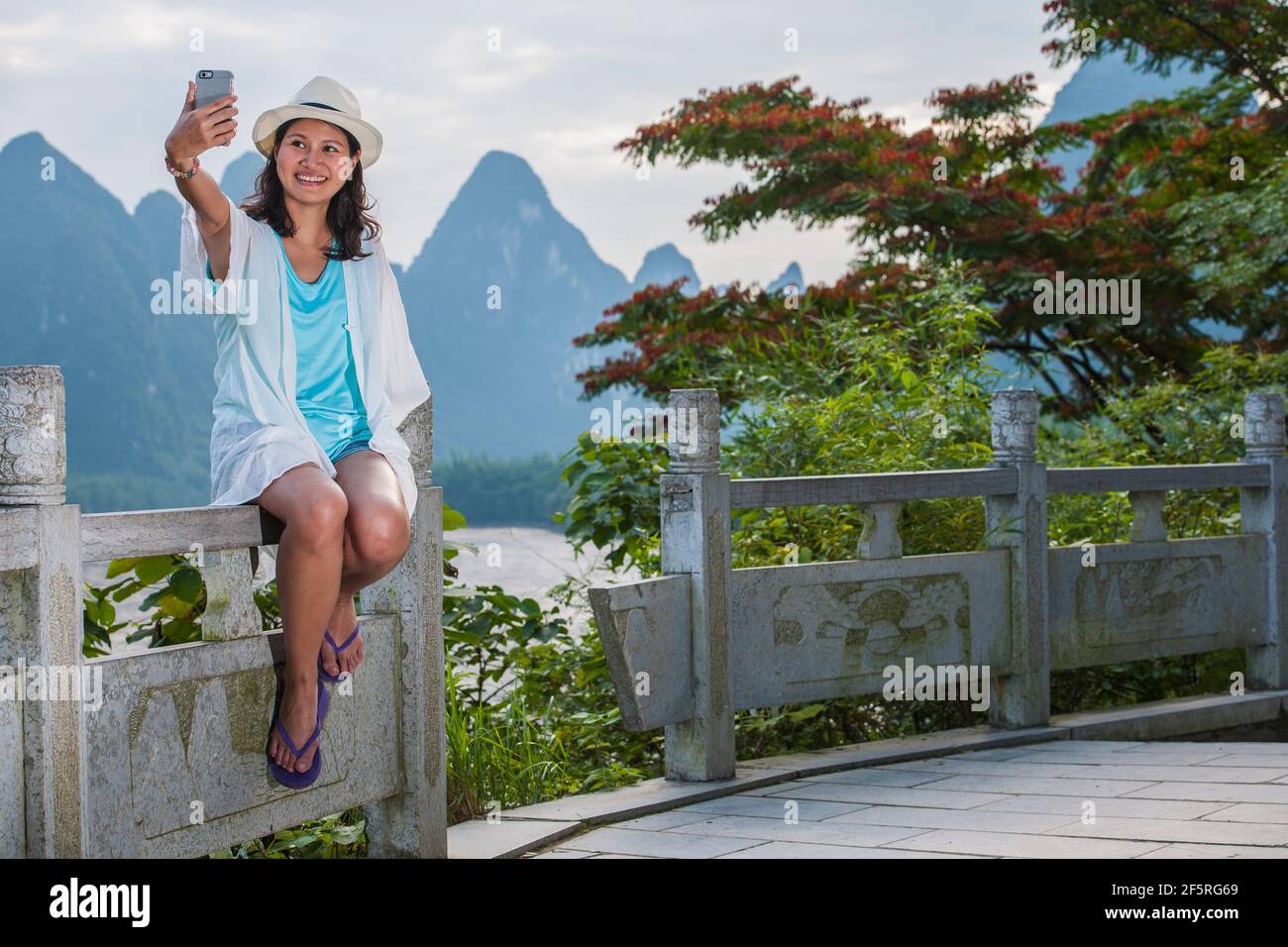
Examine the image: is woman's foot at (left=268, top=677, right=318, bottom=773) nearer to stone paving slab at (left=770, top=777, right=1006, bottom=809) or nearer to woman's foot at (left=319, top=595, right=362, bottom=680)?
woman's foot at (left=319, top=595, right=362, bottom=680)

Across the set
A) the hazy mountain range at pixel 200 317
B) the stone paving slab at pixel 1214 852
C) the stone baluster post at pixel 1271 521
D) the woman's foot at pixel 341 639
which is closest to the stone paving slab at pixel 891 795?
the stone paving slab at pixel 1214 852

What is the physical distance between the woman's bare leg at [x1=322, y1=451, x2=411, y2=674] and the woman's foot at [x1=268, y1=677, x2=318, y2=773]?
180 millimetres

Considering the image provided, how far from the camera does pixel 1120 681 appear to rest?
297 inches

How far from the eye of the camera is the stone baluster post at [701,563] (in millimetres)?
5016

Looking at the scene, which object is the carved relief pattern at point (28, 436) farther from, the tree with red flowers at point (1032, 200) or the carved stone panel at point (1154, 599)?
the tree with red flowers at point (1032, 200)

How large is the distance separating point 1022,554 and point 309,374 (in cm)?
360

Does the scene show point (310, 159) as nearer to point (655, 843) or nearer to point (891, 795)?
point (655, 843)

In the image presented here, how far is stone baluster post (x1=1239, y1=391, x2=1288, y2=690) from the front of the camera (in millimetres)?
7305

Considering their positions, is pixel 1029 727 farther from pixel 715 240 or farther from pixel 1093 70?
pixel 1093 70

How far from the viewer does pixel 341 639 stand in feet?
12.0

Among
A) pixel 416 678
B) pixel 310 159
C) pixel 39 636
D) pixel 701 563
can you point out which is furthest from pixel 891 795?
pixel 39 636

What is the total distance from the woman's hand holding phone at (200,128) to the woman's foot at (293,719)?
126 centimetres

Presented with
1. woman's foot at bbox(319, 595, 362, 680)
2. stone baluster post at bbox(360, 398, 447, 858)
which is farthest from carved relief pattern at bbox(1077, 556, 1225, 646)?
woman's foot at bbox(319, 595, 362, 680)

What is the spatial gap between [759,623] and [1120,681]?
10.3 feet
